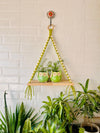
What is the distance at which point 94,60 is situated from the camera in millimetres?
1361

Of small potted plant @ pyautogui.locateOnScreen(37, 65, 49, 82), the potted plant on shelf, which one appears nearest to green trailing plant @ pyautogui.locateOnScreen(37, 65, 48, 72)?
small potted plant @ pyautogui.locateOnScreen(37, 65, 49, 82)

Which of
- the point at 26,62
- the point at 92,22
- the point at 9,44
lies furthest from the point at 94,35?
the point at 9,44

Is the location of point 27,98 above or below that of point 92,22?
below

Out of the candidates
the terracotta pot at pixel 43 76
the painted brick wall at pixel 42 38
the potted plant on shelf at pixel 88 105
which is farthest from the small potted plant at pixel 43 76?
the potted plant on shelf at pixel 88 105

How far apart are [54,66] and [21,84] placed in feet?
1.32

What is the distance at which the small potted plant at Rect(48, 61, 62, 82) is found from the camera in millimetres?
1232

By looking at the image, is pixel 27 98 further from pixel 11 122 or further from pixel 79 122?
pixel 79 122

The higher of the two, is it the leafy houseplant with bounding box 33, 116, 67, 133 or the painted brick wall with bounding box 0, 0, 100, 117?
the painted brick wall with bounding box 0, 0, 100, 117

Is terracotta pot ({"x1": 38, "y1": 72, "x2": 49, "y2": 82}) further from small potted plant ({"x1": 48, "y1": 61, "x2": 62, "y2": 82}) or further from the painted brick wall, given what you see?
the painted brick wall

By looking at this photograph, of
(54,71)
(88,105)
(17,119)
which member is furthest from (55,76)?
(17,119)

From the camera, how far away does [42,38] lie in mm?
1336

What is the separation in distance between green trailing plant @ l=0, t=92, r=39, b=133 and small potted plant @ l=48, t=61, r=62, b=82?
1.46 ft

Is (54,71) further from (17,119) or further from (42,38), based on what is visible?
(17,119)

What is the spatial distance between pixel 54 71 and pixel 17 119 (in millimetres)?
611
